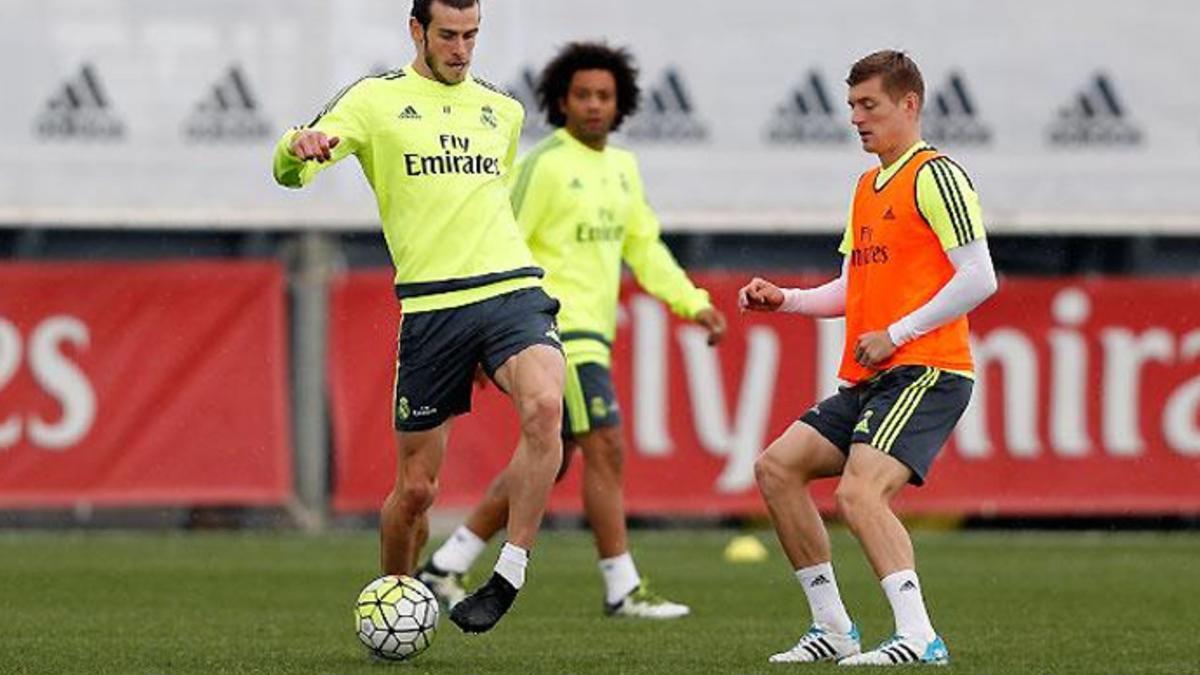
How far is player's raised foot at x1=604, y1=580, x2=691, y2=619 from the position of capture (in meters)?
12.3

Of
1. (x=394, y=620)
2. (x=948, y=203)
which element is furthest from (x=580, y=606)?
(x=948, y=203)

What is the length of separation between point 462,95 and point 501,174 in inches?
12.0

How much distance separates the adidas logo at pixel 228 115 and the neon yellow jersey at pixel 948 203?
1065 cm

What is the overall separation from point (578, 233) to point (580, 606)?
1653mm

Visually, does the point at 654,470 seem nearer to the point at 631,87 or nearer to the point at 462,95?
the point at 631,87

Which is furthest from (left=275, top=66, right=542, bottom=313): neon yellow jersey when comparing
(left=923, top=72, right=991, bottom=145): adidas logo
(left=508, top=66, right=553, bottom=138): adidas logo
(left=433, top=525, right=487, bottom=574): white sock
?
(left=923, top=72, right=991, bottom=145): adidas logo

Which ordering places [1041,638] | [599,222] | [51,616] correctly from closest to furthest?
[1041,638] → [51,616] → [599,222]

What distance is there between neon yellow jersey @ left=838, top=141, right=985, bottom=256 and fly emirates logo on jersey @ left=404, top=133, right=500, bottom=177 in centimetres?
160

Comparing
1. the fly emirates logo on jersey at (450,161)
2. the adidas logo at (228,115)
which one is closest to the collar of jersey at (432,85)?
the fly emirates logo on jersey at (450,161)

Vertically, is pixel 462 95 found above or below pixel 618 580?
above

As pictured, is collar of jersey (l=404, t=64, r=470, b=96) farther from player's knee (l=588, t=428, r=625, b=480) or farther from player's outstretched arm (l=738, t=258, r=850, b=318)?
player's knee (l=588, t=428, r=625, b=480)

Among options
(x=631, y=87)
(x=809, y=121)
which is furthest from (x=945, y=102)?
(x=631, y=87)

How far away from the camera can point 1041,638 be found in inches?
428

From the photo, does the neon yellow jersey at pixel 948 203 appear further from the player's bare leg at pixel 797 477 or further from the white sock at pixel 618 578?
the white sock at pixel 618 578
